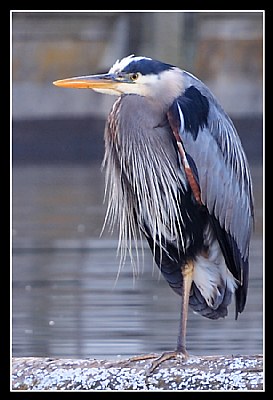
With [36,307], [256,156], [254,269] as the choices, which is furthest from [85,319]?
[256,156]

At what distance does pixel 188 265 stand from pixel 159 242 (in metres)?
0.13

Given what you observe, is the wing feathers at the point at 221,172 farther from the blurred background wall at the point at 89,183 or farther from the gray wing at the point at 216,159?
the blurred background wall at the point at 89,183

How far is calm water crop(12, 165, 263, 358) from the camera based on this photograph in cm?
495

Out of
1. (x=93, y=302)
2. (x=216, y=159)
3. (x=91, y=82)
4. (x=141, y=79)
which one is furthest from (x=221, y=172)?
(x=93, y=302)

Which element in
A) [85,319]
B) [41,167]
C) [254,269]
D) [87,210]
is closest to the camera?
[85,319]

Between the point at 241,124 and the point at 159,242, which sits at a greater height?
the point at 159,242

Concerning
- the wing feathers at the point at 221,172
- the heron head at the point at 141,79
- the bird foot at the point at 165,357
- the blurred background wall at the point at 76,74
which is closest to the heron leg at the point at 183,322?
the bird foot at the point at 165,357

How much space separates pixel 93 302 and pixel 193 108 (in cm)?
259

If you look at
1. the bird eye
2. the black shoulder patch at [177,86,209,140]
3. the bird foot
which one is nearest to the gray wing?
the black shoulder patch at [177,86,209,140]

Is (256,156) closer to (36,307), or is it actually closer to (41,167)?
(41,167)

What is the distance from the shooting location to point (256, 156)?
13.1 m

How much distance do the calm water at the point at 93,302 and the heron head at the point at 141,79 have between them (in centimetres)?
136

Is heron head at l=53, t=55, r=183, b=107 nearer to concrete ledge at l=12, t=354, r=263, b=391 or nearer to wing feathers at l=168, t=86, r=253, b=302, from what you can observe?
wing feathers at l=168, t=86, r=253, b=302
